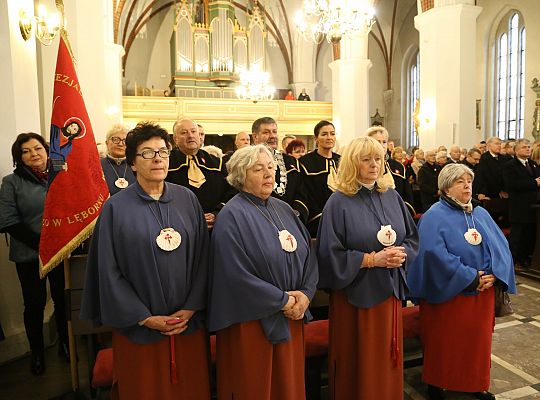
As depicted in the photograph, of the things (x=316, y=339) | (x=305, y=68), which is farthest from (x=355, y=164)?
A: (x=305, y=68)

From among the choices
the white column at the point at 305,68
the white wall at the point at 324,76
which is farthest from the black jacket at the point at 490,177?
the white wall at the point at 324,76

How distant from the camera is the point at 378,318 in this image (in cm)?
258

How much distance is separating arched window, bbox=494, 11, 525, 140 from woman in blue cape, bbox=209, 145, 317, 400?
13292 mm

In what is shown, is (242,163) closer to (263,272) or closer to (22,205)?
(263,272)

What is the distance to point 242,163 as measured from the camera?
7.65 ft

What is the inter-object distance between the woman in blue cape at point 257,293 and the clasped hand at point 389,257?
41cm

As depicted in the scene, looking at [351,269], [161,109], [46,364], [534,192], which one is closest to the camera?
[351,269]

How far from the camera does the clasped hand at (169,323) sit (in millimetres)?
2141

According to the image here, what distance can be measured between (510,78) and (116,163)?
1361 cm

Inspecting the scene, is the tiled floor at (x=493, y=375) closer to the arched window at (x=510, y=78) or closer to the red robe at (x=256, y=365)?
the red robe at (x=256, y=365)

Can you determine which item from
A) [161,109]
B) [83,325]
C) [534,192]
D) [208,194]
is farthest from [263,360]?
[161,109]

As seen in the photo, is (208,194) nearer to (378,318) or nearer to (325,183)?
(325,183)

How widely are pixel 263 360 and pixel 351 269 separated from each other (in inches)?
26.4

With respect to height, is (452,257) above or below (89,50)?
below
